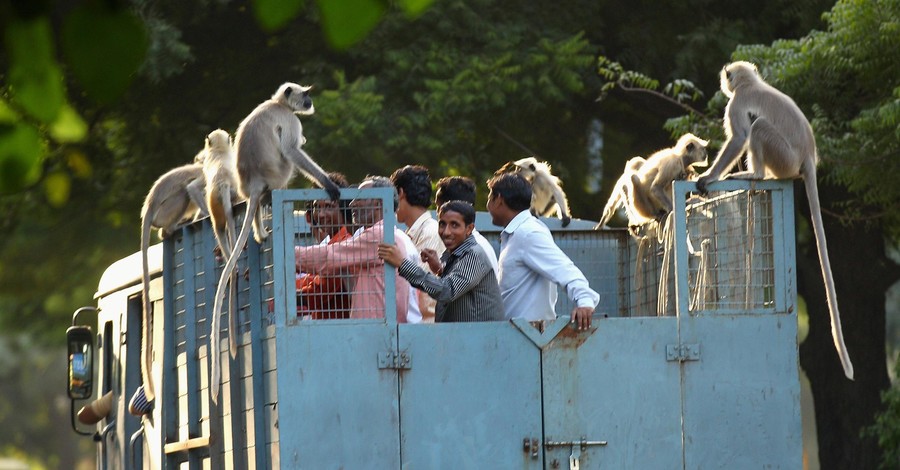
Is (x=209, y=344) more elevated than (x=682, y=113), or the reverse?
A: (x=682, y=113)

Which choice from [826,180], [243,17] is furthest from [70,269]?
[826,180]

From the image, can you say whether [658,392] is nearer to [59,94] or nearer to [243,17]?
[59,94]

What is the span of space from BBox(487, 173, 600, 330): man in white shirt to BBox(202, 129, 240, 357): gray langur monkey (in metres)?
1.16

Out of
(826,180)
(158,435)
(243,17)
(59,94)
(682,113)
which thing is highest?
(243,17)

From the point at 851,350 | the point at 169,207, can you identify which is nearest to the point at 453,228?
the point at 169,207

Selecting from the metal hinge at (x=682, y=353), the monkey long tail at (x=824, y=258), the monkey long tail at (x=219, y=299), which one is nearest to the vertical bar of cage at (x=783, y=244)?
the monkey long tail at (x=824, y=258)

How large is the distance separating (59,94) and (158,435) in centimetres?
548

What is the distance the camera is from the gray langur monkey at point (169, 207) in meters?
7.44

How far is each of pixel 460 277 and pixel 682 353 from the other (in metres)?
0.93

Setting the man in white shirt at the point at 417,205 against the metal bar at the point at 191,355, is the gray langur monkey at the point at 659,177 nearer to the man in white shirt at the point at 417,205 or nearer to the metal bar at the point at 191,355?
the man in white shirt at the point at 417,205

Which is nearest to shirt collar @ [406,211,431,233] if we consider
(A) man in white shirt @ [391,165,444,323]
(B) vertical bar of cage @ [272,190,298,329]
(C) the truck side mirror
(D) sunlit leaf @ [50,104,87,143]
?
(A) man in white shirt @ [391,165,444,323]

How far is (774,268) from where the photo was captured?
6.07m

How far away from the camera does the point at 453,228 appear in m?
6.27

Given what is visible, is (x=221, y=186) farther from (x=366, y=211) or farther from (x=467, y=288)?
(x=467, y=288)
